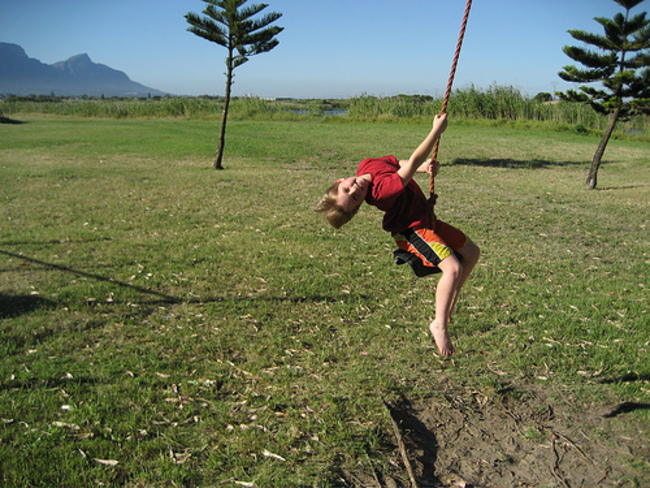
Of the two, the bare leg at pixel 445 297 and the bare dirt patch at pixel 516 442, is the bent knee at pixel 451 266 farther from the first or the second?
the bare dirt patch at pixel 516 442

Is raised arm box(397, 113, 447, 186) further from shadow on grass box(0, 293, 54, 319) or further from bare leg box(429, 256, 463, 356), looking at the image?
shadow on grass box(0, 293, 54, 319)

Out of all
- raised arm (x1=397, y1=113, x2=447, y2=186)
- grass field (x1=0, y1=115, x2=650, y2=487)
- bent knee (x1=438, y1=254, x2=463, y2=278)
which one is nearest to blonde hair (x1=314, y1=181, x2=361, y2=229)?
raised arm (x1=397, y1=113, x2=447, y2=186)

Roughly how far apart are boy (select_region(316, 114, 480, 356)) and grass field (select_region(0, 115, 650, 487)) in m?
0.94

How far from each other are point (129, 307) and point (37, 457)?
7.60ft

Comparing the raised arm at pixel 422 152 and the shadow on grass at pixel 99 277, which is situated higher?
the raised arm at pixel 422 152

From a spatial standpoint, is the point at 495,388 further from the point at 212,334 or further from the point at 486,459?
the point at 212,334

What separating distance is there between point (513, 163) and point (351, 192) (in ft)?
49.3

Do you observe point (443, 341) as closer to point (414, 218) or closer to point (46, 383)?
point (414, 218)

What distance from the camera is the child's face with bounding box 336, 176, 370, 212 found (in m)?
3.52

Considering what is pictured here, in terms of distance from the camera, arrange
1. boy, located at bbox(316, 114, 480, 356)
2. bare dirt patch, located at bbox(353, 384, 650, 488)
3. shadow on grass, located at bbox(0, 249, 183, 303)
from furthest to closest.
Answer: shadow on grass, located at bbox(0, 249, 183, 303)
boy, located at bbox(316, 114, 480, 356)
bare dirt patch, located at bbox(353, 384, 650, 488)

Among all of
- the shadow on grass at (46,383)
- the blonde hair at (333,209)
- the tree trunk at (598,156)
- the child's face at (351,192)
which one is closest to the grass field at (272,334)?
the shadow on grass at (46,383)

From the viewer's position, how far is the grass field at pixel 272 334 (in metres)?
3.25

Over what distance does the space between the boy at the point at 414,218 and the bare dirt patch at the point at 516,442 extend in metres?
0.60

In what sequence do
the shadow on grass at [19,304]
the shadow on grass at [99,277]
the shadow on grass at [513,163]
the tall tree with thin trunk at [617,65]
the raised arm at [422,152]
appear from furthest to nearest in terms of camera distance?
the shadow on grass at [513,163] < the tall tree with thin trunk at [617,65] < the shadow on grass at [99,277] < the shadow on grass at [19,304] < the raised arm at [422,152]
